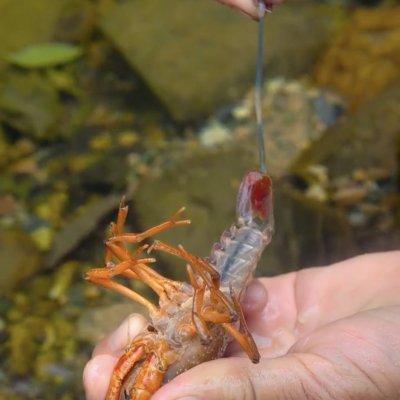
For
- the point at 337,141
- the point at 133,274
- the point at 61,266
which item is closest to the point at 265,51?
the point at 337,141

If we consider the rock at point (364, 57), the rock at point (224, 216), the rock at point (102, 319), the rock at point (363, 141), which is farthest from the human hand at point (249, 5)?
the rock at point (364, 57)

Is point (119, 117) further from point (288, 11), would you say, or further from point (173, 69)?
point (288, 11)

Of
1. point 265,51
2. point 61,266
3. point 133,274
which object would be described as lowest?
point 61,266

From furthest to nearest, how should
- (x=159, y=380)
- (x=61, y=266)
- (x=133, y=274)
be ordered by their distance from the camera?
(x=61, y=266) < (x=133, y=274) < (x=159, y=380)

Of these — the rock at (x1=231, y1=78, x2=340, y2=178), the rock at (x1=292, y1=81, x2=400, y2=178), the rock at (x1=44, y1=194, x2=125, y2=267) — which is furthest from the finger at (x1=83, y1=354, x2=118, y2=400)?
the rock at (x1=231, y1=78, x2=340, y2=178)

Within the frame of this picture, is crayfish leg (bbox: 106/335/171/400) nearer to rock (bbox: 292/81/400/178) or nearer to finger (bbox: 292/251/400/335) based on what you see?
finger (bbox: 292/251/400/335)

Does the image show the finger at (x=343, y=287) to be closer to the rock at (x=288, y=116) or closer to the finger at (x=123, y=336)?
the finger at (x=123, y=336)
